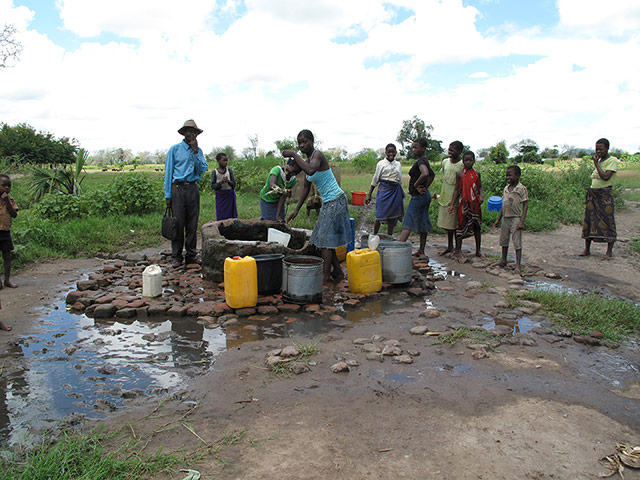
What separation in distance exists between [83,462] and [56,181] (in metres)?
A: 10.1

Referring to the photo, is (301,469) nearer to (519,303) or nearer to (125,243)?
(519,303)

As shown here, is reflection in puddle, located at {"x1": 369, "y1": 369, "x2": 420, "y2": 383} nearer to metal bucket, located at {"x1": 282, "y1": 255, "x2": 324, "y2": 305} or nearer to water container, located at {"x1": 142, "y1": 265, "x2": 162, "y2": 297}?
metal bucket, located at {"x1": 282, "y1": 255, "x2": 324, "y2": 305}

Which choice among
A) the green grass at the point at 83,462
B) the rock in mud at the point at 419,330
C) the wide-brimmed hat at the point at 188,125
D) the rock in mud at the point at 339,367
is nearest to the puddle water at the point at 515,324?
the rock in mud at the point at 419,330

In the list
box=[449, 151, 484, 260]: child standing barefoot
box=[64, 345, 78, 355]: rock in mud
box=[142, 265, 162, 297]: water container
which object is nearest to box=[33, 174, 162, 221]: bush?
box=[142, 265, 162, 297]: water container

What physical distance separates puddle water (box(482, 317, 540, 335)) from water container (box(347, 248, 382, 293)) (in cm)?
142

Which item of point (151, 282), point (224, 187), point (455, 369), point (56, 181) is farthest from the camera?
point (56, 181)

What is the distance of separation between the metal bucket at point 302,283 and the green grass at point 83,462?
2686 mm

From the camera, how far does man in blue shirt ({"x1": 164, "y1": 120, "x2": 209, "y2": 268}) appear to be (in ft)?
20.8

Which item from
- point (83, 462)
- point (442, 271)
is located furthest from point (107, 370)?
point (442, 271)

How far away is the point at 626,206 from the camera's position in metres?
13.5

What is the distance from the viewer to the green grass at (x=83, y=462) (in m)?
2.22

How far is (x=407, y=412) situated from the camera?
294cm

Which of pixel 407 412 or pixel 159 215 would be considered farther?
pixel 159 215

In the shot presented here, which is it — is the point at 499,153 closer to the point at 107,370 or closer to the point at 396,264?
the point at 396,264
